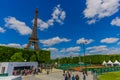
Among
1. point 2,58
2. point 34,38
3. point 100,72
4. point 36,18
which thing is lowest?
point 100,72

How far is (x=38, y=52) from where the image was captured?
73.9 m

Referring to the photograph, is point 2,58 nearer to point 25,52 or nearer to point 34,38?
point 25,52

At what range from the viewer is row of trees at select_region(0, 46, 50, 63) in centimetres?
5792

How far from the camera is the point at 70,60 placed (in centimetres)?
13125

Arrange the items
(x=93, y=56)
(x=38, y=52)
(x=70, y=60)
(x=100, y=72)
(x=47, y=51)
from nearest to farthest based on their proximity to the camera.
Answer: (x=100, y=72), (x=38, y=52), (x=47, y=51), (x=93, y=56), (x=70, y=60)

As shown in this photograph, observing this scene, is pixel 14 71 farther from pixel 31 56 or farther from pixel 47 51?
pixel 47 51

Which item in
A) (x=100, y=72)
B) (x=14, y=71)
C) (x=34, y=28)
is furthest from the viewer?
(x=34, y=28)

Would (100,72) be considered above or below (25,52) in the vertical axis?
Answer: below

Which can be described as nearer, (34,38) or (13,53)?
(13,53)

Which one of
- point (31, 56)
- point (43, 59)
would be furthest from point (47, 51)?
point (31, 56)

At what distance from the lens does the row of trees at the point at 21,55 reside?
190 ft

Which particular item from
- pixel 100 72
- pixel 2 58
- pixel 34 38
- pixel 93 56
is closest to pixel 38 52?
pixel 34 38

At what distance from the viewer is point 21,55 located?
2422 inches

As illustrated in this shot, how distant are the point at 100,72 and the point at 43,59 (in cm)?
2929
